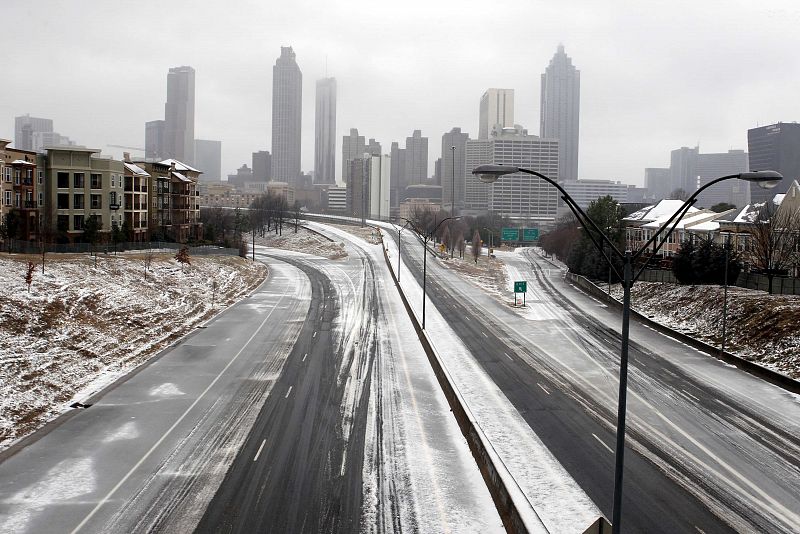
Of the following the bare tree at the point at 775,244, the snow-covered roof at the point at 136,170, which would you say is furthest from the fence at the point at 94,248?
the bare tree at the point at 775,244

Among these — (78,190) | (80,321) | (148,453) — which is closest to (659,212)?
(78,190)

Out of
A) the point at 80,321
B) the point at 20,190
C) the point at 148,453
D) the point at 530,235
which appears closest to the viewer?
the point at 148,453

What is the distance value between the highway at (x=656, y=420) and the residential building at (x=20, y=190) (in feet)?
143

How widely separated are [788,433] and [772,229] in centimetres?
3468

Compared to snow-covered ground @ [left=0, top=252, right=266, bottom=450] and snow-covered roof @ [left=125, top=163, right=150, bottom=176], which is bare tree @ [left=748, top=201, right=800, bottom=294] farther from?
snow-covered roof @ [left=125, top=163, right=150, bottom=176]

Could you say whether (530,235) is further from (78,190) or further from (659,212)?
(78,190)

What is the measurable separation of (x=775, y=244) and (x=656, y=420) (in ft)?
115

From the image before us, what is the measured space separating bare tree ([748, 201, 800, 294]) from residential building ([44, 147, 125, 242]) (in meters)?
66.7

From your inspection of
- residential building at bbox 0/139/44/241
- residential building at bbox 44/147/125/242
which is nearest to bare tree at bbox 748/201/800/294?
residential building at bbox 44/147/125/242

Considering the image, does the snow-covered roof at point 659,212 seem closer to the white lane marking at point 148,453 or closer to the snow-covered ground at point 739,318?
the snow-covered ground at point 739,318

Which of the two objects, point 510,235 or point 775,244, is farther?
point 510,235

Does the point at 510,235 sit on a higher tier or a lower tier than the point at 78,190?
lower

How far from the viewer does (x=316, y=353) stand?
40.6 meters

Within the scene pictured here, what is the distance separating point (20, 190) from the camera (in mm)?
66250
